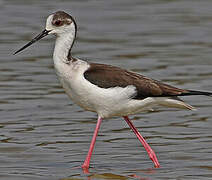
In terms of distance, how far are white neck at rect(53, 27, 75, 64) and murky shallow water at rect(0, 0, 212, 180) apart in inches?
46.7

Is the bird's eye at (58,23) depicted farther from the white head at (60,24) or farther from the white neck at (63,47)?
the white neck at (63,47)

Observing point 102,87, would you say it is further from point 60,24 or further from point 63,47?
point 60,24

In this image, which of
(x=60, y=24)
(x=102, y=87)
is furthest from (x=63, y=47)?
(x=102, y=87)

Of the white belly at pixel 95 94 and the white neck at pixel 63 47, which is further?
the white neck at pixel 63 47

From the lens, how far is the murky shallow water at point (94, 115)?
9.39m

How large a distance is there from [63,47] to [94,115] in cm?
249

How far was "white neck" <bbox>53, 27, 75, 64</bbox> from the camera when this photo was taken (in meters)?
9.37

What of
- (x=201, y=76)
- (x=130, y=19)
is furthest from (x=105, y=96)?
(x=130, y=19)

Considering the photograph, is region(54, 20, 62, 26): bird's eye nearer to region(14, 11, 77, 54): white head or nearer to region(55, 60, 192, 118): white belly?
region(14, 11, 77, 54): white head

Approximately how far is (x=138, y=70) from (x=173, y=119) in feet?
9.09

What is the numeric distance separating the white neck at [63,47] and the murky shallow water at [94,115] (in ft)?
3.90

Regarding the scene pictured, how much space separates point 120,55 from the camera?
15.3 meters

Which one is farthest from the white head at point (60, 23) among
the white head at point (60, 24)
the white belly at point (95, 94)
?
the white belly at point (95, 94)

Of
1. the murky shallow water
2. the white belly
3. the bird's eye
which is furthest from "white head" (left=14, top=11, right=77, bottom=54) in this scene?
the murky shallow water
